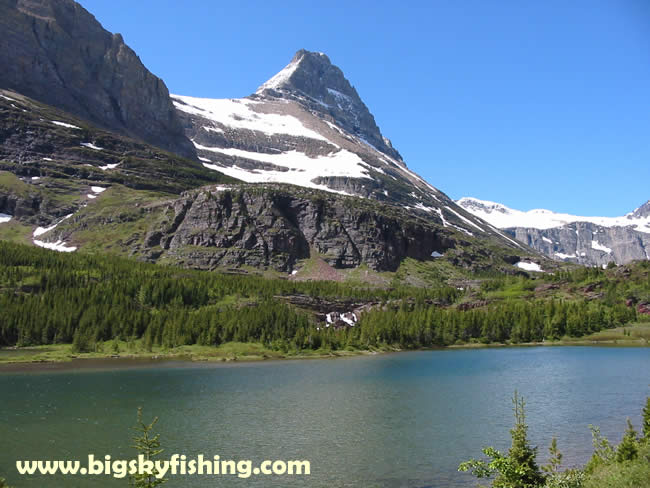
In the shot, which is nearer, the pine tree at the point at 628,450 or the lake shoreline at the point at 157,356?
the pine tree at the point at 628,450

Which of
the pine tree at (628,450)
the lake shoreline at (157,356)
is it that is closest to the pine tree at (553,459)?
the pine tree at (628,450)

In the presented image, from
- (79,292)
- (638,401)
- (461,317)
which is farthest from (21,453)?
(461,317)

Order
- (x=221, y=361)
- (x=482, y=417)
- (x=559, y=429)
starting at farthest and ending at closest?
(x=221, y=361) < (x=482, y=417) < (x=559, y=429)

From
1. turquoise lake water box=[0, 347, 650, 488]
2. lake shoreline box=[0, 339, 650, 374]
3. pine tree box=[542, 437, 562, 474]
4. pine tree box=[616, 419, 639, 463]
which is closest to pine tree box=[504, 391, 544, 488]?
pine tree box=[542, 437, 562, 474]

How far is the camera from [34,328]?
149875 mm

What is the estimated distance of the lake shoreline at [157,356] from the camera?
121812 millimetres

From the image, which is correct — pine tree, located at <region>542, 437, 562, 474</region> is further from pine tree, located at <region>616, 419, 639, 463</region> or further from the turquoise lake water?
the turquoise lake water

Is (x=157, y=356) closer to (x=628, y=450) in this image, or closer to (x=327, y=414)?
(x=327, y=414)

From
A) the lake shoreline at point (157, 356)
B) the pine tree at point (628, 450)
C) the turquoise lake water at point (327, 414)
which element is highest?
the pine tree at point (628, 450)

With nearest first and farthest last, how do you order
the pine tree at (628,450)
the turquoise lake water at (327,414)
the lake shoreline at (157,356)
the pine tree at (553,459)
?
1. the pine tree at (628,450)
2. the pine tree at (553,459)
3. the turquoise lake water at (327,414)
4. the lake shoreline at (157,356)

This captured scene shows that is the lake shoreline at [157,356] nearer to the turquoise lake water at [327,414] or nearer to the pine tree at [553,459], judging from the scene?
the turquoise lake water at [327,414]

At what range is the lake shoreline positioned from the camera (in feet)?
400

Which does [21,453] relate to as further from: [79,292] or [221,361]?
[79,292]

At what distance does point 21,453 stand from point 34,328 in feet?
375
